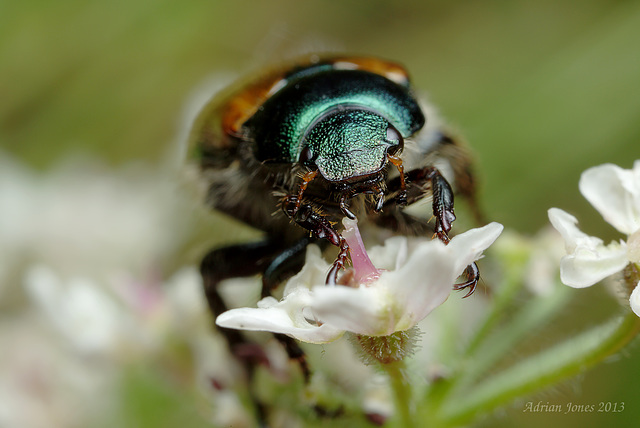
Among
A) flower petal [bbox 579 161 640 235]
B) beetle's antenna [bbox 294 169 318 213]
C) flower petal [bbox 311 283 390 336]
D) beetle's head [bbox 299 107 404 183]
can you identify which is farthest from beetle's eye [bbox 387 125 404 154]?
flower petal [bbox 579 161 640 235]

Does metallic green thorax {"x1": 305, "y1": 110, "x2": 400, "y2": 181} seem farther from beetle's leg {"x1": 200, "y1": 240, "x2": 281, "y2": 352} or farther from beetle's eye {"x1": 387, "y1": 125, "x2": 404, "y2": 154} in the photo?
beetle's leg {"x1": 200, "y1": 240, "x2": 281, "y2": 352}

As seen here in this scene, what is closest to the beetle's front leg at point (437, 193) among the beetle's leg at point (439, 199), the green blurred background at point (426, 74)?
the beetle's leg at point (439, 199)

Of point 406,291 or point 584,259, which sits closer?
point 406,291

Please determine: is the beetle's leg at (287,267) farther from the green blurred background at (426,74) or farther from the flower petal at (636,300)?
the green blurred background at (426,74)

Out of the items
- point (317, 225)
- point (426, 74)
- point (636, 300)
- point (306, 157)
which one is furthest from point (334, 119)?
point (426, 74)

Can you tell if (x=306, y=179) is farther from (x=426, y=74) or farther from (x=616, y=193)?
(x=426, y=74)

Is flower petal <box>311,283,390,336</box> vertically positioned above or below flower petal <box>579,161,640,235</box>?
below

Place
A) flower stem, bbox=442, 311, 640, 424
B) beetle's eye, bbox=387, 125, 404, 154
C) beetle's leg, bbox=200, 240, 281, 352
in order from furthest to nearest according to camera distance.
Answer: beetle's leg, bbox=200, 240, 281, 352 < flower stem, bbox=442, 311, 640, 424 < beetle's eye, bbox=387, 125, 404, 154
